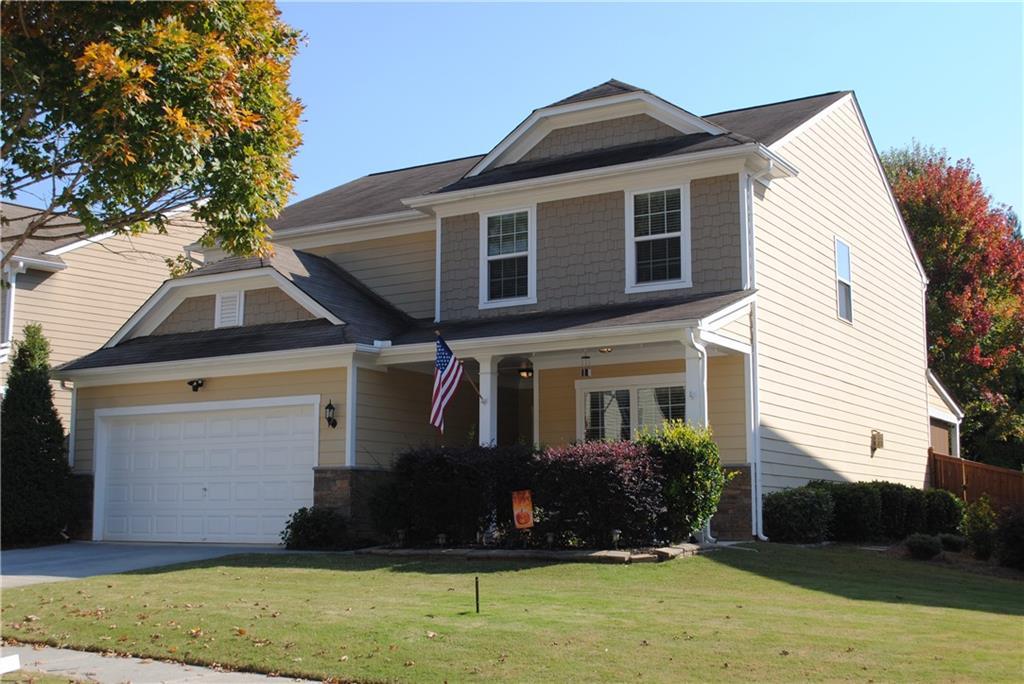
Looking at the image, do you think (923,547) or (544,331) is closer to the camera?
(923,547)

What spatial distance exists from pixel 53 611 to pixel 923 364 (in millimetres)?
19702

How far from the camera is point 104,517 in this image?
20.2m

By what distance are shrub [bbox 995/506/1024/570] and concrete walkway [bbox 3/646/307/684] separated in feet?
36.2

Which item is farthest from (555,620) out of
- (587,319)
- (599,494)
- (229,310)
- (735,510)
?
(229,310)

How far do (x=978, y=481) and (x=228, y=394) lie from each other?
16.1 metres

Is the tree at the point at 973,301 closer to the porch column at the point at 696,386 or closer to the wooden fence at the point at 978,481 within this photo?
the wooden fence at the point at 978,481

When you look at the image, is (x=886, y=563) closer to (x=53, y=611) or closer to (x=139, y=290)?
(x=53, y=611)

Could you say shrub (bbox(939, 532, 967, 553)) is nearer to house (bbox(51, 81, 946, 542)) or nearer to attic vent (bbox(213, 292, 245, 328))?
house (bbox(51, 81, 946, 542))

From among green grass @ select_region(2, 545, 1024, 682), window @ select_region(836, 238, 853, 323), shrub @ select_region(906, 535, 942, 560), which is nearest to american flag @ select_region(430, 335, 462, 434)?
green grass @ select_region(2, 545, 1024, 682)

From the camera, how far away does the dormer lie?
18.9 m

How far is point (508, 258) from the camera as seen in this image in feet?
63.6

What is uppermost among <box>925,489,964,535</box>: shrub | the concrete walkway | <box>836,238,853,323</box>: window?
<box>836,238,853,323</box>: window

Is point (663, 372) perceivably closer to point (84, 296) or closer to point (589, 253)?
point (589, 253)

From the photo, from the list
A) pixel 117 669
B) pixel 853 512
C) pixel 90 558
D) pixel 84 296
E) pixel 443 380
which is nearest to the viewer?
pixel 117 669
